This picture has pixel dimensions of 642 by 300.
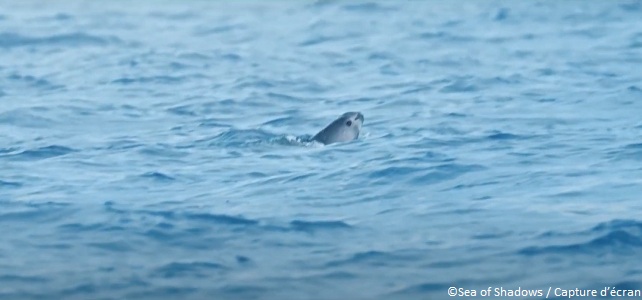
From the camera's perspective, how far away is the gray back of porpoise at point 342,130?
54.1ft

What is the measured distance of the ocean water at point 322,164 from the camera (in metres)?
10.9

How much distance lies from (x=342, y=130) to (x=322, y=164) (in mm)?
1384

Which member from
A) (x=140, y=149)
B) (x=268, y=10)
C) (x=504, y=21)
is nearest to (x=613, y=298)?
(x=140, y=149)

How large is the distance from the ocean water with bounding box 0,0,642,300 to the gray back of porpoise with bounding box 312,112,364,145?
0.20 m

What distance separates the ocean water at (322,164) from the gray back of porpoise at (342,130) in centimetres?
20

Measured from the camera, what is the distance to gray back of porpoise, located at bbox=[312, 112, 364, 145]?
16.5 m

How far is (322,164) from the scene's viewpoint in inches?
602

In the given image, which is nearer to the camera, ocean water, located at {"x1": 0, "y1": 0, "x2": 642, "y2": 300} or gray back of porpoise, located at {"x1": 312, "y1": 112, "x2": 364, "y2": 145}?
ocean water, located at {"x1": 0, "y1": 0, "x2": 642, "y2": 300}

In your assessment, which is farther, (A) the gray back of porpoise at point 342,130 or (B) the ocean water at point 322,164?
(A) the gray back of porpoise at point 342,130

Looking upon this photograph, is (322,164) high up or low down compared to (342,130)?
down

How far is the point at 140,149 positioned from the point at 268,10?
1879cm

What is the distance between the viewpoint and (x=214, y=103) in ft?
68.8

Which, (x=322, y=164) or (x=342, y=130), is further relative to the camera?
(x=342, y=130)

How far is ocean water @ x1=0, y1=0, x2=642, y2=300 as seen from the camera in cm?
1090
